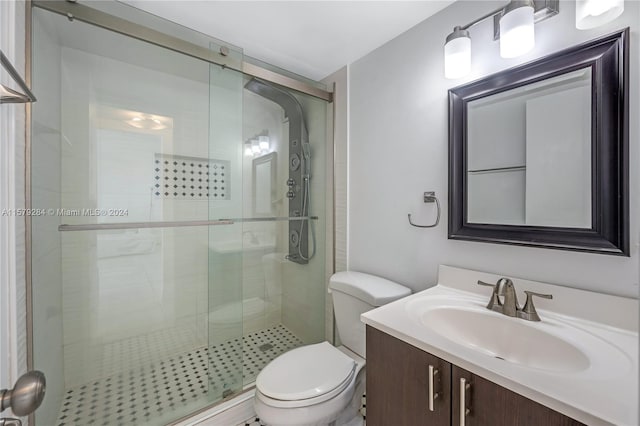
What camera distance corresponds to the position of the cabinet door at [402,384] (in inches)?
30.6

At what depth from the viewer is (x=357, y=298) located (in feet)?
4.72

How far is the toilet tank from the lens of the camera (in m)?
1.35

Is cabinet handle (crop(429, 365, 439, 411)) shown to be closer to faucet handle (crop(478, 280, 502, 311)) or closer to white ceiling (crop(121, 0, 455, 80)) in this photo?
faucet handle (crop(478, 280, 502, 311))

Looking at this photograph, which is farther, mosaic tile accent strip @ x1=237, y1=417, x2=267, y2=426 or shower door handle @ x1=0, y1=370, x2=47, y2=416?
mosaic tile accent strip @ x1=237, y1=417, x2=267, y2=426

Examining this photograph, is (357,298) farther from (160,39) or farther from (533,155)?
(160,39)

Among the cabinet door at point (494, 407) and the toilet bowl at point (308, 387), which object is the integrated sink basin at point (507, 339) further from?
the toilet bowl at point (308, 387)

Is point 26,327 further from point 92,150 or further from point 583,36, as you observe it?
point 583,36

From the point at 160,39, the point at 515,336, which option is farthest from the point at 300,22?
the point at 515,336

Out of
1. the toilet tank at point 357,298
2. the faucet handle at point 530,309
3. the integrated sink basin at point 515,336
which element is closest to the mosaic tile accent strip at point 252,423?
the toilet tank at point 357,298

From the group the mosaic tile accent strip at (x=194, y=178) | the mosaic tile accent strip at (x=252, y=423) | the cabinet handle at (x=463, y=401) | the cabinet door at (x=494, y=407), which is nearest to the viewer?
the cabinet door at (x=494, y=407)

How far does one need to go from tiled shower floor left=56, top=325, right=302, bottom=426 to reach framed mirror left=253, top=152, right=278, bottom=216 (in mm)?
889

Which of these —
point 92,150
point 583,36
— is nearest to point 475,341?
point 583,36

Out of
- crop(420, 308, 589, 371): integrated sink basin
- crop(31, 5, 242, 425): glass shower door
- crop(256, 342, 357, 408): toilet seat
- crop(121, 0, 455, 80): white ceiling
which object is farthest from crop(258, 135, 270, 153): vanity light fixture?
crop(420, 308, 589, 371): integrated sink basin

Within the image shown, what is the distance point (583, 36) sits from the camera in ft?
3.00
